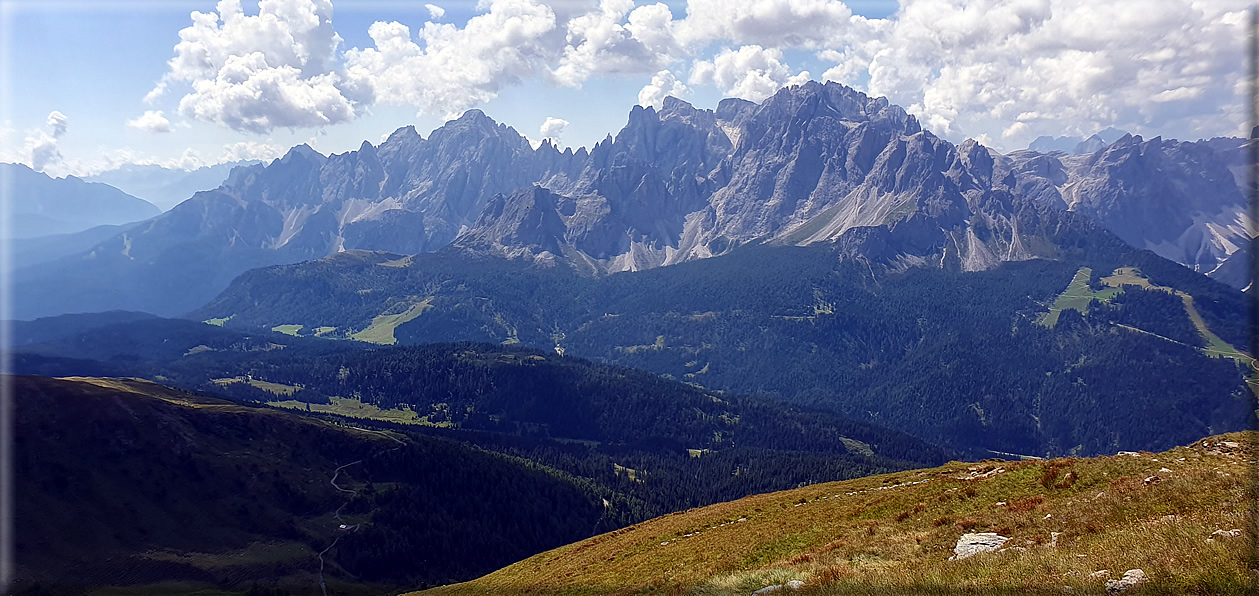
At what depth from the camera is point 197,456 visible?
14488cm

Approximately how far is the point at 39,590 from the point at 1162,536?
13583 cm

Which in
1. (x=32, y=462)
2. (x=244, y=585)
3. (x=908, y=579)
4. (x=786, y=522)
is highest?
(x=908, y=579)

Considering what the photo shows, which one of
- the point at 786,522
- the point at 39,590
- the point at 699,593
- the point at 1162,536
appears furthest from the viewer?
the point at 39,590

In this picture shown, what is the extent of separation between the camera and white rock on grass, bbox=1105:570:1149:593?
17.6 meters

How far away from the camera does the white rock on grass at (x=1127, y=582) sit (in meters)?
17.6

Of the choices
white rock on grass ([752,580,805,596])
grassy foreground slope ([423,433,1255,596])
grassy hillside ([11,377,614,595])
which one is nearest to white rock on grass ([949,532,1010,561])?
grassy foreground slope ([423,433,1255,596])

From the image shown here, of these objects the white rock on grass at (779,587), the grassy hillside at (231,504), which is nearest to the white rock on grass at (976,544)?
the white rock on grass at (779,587)

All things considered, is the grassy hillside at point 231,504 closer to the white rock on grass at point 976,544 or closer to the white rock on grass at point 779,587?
the white rock on grass at point 779,587

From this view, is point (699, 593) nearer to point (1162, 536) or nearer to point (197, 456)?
point (1162, 536)

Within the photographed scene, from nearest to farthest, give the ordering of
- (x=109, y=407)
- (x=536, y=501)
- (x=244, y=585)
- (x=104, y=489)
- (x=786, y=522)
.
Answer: (x=786, y=522)
(x=244, y=585)
(x=104, y=489)
(x=109, y=407)
(x=536, y=501)

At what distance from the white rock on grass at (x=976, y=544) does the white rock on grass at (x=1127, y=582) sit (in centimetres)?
759

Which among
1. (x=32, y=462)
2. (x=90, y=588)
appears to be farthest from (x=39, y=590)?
(x=32, y=462)

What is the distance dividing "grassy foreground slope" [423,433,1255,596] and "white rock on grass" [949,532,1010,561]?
602 millimetres

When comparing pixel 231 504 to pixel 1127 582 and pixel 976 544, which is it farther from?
pixel 1127 582
